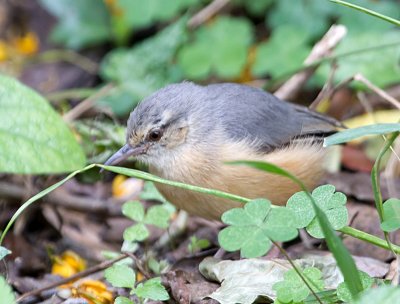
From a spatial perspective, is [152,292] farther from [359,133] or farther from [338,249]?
[359,133]

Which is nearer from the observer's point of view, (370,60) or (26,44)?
(370,60)

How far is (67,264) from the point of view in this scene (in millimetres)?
4566

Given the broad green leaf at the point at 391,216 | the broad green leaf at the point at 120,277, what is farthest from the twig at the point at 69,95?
the broad green leaf at the point at 391,216

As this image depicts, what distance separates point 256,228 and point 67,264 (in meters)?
2.02

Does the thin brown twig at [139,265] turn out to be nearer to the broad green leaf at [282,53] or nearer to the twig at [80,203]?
the twig at [80,203]

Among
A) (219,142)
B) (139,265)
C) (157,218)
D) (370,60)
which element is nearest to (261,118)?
(219,142)

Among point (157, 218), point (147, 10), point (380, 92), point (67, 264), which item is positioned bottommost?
point (67, 264)

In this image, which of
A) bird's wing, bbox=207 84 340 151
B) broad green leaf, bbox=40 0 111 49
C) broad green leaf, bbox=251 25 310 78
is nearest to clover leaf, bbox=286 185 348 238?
bird's wing, bbox=207 84 340 151

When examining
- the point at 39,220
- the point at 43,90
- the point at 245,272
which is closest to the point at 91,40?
the point at 43,90

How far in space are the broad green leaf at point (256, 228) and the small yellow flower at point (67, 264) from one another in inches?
70.1

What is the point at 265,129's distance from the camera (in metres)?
4.57

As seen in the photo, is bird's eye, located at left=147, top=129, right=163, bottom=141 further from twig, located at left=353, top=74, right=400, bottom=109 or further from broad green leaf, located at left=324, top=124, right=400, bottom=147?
broad green leaf, located at left=324, top=124, right=400, bottom=147

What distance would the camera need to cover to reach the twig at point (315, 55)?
213 inches

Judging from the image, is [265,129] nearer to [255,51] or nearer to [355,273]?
[355,273]
